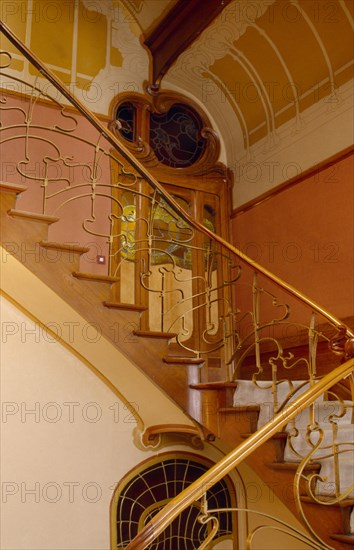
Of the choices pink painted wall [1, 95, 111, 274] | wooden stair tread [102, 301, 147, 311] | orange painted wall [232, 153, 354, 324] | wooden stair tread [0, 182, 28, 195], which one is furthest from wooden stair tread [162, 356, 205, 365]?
pink painted wall [1, 95, 111, 274]

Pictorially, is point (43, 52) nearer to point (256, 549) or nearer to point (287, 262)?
point (287, 262)

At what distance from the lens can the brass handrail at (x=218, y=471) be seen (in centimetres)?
211

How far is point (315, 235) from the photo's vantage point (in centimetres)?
542

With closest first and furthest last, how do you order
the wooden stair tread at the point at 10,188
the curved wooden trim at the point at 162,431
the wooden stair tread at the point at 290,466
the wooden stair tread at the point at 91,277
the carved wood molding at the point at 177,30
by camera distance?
the wooden stair tread at the point at 290,466 → the wooden stair tread at the point at 10,188 → the wooden stair tread at the point at 91,277 → the curved wooden trim at the point at 162,431 → the carved wood molding at the point at 177,30

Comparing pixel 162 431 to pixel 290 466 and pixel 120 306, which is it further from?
pixel 290 466

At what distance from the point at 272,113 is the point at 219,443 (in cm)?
358

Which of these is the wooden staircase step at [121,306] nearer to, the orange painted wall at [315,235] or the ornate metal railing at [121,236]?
the ornate metal railing at [121,236]

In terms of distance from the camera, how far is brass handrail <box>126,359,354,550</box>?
6.91 feet

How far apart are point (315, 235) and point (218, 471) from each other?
3582mm

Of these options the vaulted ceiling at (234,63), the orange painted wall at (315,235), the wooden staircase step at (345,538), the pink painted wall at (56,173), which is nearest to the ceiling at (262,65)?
the vaulted ceiling at (234,63)

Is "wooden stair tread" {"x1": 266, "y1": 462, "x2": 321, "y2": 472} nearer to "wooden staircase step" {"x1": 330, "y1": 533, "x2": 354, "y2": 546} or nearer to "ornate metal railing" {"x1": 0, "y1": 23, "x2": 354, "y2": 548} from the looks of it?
"wooden staircase step" {"x1": 330, "y1": 533, "x2": 354, "y2": 546}

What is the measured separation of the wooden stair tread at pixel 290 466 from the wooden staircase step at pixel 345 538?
35 centimetres

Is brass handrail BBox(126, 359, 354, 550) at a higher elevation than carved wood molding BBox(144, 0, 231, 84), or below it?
below

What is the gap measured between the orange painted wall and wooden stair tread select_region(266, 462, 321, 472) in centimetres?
208
